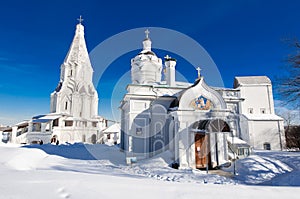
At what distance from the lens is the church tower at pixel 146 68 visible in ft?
71.3

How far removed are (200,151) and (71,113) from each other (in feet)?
95.8

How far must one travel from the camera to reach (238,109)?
52.5ft

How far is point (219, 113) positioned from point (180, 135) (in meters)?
2.92

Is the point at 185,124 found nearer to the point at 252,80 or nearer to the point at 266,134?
the point at 266,134

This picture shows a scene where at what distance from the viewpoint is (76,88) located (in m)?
37.2

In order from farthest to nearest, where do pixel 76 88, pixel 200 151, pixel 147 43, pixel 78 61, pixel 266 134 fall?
pixel 78 61, pixel 76 88, pixel 147 43, pixel 266 134, pixel 200 151

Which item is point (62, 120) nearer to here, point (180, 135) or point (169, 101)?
point (169, 101)

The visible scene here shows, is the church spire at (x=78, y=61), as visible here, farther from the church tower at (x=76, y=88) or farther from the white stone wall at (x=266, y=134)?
the white stone wall at (x=266, y=134)

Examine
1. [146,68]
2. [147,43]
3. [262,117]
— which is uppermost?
[147,43]

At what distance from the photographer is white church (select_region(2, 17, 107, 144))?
30.3m

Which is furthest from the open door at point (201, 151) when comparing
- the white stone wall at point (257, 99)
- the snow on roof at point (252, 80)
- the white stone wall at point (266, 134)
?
the snow on roof at point (252, 80)

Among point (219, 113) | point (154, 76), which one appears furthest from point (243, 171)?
point (154, 76)

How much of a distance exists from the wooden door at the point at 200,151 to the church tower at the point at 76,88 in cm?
2842

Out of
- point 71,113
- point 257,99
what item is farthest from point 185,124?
point 71,113
